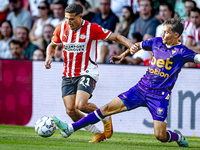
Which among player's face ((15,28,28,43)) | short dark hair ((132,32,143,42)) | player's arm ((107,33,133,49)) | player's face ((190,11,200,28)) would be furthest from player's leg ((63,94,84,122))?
player's face ((15,28,28,43))

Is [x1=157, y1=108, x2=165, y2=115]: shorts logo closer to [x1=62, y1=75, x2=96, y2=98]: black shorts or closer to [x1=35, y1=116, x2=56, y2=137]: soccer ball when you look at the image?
[x1=62, y1=75, x2=96, y2=98]: black shorts

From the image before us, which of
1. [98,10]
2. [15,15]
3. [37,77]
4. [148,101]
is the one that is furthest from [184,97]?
[15,15]

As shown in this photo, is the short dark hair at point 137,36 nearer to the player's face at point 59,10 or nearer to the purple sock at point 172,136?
the player's face at point 59,10

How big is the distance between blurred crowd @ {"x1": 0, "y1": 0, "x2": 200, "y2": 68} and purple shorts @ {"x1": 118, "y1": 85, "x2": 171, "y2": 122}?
9.22 feet

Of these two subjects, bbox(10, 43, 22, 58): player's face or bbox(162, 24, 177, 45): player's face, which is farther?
bbox(10, 43, 22, 58): player's face

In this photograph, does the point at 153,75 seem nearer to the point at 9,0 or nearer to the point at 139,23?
the point at 139,23

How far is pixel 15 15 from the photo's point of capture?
11.2 meters

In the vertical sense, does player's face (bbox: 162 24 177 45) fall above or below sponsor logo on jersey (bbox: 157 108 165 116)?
above

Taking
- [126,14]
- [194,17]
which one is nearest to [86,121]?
[194,17]

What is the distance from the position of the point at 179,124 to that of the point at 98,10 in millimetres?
4443

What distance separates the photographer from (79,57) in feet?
18.9

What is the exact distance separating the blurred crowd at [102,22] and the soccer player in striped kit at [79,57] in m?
2.47

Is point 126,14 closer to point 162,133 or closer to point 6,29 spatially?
point 6,29

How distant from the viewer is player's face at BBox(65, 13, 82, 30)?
220 inches
